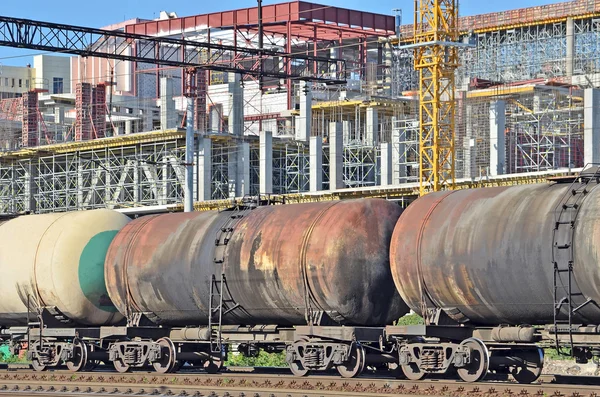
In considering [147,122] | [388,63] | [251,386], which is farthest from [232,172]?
[251,386]

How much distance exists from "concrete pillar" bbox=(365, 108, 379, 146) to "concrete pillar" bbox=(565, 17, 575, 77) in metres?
13.8

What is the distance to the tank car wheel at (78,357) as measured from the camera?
2417 centimetres

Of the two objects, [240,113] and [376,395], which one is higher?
[240,113]

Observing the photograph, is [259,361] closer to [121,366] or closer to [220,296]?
[121,366]

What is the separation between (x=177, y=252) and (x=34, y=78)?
99514 millimetres

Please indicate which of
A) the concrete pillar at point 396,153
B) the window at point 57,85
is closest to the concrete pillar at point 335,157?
the concrete pillar at point 396,153

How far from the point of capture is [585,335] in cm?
1653

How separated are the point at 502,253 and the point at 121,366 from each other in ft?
33.6

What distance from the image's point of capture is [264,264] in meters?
20.8

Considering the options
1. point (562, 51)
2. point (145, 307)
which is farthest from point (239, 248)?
point (562, 51)

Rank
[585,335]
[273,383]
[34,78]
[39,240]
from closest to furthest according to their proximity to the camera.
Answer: [585,335] < [273,383] < [39,240] < [34,78]

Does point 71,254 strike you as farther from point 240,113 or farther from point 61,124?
point 61,124

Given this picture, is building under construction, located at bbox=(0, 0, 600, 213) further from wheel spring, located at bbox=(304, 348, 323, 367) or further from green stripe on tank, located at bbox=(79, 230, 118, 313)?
wheel spring, located at bbox=(304, 348, 323, 367)

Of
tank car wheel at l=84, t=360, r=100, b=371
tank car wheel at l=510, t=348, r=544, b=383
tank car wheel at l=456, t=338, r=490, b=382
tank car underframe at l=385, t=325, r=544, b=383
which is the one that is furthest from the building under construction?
tank car wheel at l=456, t=338, r=490, b=382
